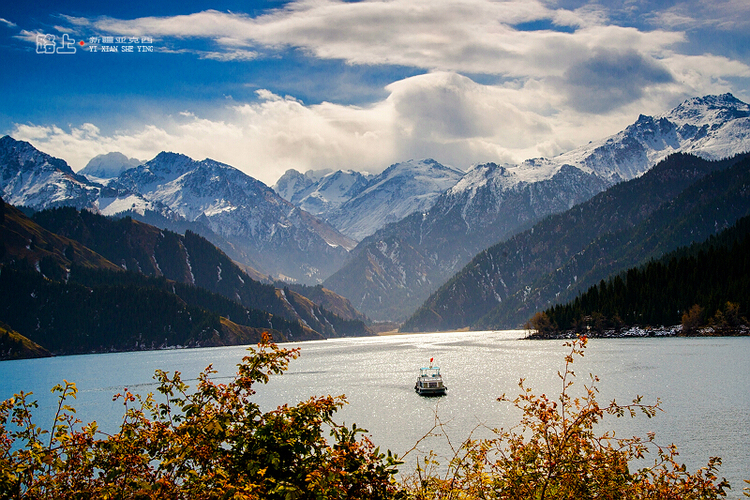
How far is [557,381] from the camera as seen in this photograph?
125 m

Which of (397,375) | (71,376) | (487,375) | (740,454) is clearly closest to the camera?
(740,454)

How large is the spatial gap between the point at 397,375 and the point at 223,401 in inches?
5941

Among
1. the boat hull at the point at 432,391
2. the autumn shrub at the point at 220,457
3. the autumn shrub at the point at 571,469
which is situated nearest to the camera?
the autumn shrub at the point at 220,457

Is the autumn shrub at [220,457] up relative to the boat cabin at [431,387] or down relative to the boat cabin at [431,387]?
up

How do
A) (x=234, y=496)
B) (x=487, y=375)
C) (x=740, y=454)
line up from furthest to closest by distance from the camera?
(x=487, y=375) < (x=740, y=454) < (x=234, y=496)

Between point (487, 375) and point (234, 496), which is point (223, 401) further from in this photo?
point (487, 375)

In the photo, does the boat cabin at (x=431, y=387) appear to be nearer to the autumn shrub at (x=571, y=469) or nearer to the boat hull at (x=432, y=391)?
the boat hull at (x=432, y=391)

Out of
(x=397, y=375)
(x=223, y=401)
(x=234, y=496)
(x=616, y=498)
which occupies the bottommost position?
(x=397, y=375)

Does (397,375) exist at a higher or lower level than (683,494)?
lower

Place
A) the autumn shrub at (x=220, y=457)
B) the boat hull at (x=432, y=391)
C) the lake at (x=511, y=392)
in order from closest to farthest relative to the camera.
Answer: the autumn shrub at (x=220, y=457) → the lake at (x=511, y=392) → the boat hull at (x=432, y=391)

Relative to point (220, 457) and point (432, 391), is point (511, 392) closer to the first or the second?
point (432, 391)

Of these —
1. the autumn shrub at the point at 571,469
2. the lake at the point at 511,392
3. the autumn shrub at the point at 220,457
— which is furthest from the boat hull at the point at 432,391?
the autumn shrub at the point at 220,457

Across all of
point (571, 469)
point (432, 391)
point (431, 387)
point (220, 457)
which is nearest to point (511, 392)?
point (432, 391)

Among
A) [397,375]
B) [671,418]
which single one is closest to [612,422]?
[671,418]
